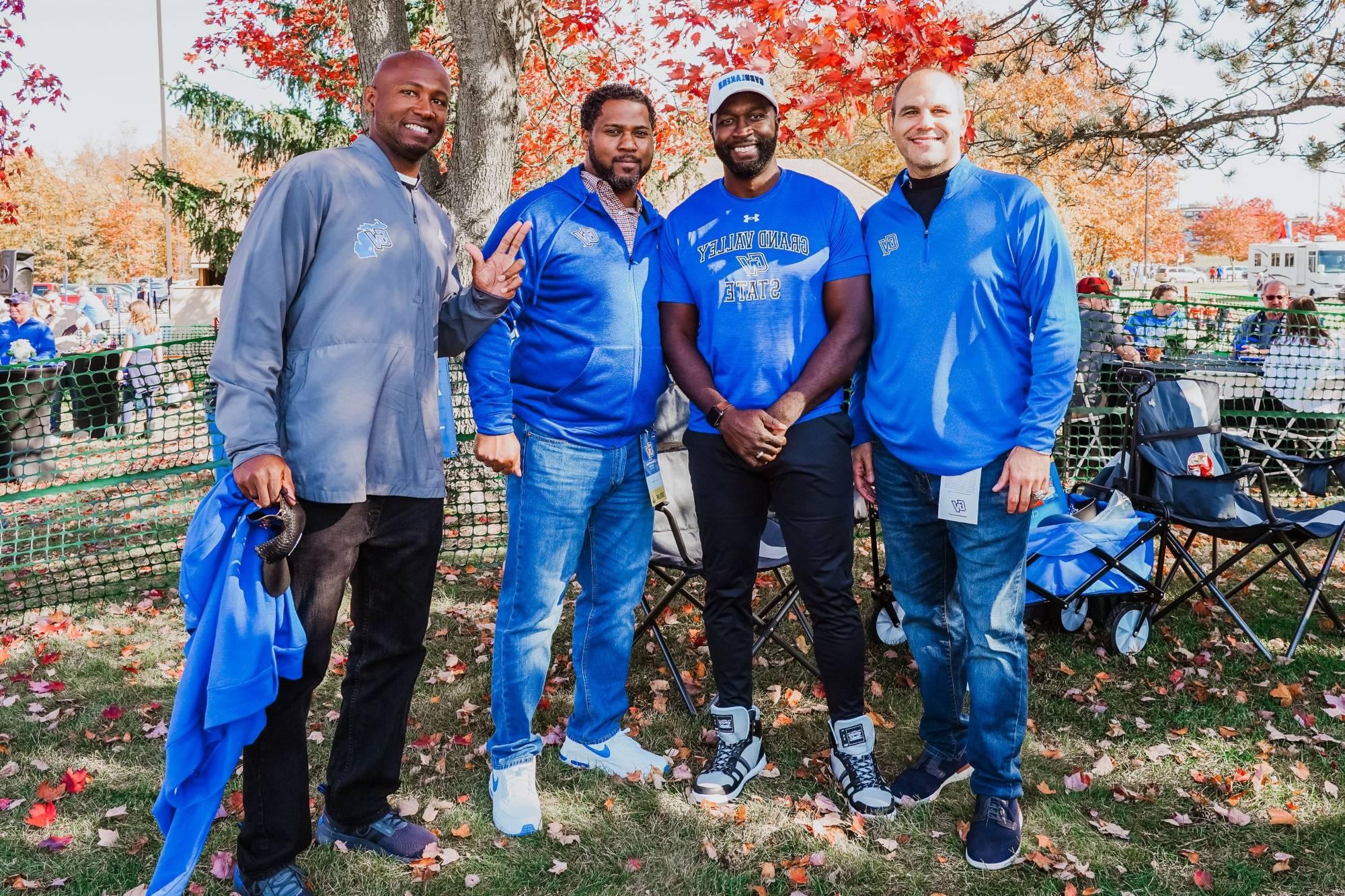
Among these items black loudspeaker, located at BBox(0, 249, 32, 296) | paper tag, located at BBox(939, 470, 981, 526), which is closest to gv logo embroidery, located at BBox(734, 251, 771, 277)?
paper tag, located at BBox(939, 470, 981, 526)

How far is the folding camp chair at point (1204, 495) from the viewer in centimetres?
439

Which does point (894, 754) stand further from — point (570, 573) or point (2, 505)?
point (2, 505)

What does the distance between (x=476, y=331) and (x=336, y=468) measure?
2.10 ft

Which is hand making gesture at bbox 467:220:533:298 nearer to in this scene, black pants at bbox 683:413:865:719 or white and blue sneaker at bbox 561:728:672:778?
black pants at bbox 683:413:865:719

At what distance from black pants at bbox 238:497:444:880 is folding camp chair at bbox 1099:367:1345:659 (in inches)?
133

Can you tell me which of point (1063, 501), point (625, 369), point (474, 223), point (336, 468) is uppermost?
point (474, 223)

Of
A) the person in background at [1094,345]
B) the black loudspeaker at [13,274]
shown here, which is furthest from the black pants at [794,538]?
the black loudspeaker at [13,274]

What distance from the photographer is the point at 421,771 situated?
3459 millimetres

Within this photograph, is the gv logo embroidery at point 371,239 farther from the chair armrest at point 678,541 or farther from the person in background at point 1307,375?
the person in background at point 1307,375

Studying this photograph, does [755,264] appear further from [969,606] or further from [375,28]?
Result: [375,28]

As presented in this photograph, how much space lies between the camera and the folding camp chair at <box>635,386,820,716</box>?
154 inches

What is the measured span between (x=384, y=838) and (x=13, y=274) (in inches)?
650

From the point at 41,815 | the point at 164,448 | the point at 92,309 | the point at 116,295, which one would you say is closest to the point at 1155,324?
the point at 164,448

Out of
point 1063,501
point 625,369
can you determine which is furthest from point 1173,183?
point 625,369
